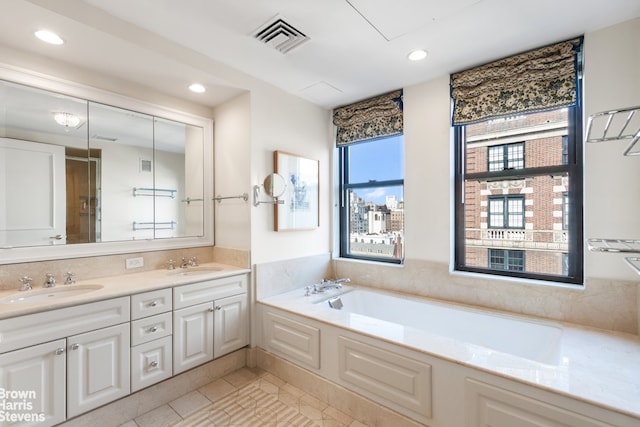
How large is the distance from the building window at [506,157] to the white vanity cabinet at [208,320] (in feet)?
7.65

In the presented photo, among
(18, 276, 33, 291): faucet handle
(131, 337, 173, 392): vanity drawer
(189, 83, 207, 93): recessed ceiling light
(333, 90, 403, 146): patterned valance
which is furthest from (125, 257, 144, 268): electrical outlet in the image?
(333, 90, 403, 146): patterned valance

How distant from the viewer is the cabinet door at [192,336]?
2076 mm

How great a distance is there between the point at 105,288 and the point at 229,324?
0.92 meters

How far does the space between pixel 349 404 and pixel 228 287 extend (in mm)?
1244

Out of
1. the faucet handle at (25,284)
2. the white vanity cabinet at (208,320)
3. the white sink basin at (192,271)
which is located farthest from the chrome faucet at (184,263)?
the faucet handle at (25,284)

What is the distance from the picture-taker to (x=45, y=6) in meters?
1.50

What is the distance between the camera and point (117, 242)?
2.25 metres

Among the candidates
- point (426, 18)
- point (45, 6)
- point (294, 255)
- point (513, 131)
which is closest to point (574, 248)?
point (513, 131)

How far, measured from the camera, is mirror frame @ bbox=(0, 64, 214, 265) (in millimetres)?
1850

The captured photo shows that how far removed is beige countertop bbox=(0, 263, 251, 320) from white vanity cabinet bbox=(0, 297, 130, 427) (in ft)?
0.14

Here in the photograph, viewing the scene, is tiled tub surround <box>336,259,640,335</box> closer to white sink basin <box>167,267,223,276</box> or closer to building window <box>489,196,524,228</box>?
building window <box>489,196,524,228</box>

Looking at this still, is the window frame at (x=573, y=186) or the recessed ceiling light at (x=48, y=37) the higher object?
the recessed ceiling light at (x=48, y=37)

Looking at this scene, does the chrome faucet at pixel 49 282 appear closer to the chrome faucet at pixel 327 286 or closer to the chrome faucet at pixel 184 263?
the chrome faucet at pixel 184 263

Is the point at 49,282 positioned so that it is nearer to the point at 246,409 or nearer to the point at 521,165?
the point at 246,409
